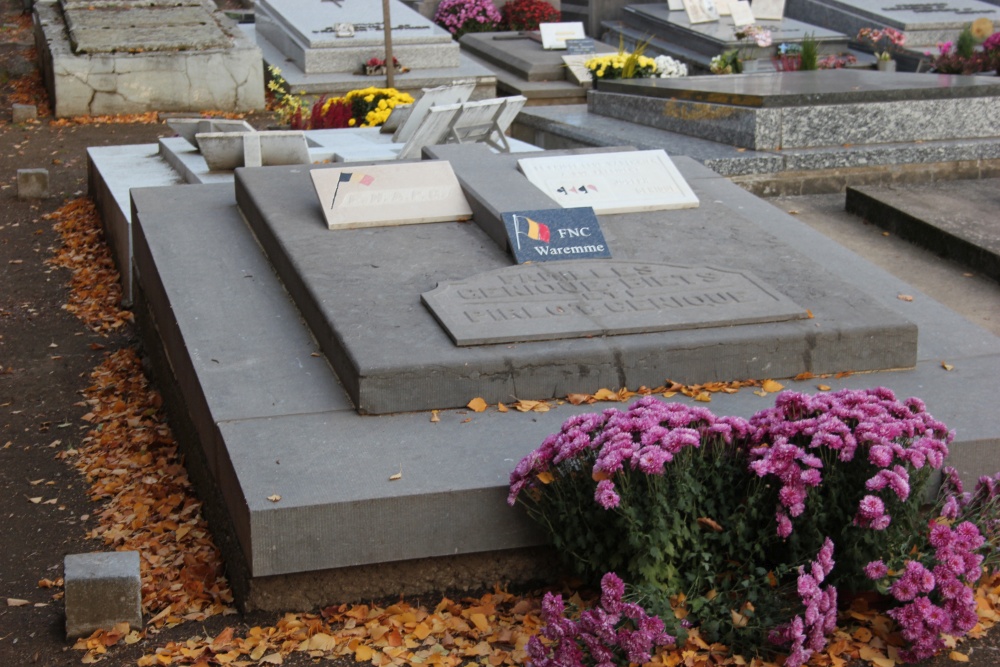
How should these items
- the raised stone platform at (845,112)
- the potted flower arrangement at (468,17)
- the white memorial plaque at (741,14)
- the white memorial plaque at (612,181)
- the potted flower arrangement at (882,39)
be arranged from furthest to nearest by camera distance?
the potted flower arrangement at (468,17)
the white memorial plaque at (741,14)
the potted flower arrangement at (882,39)
the raised stone platform at (845,112)
the white memorial plaque at (612,181)

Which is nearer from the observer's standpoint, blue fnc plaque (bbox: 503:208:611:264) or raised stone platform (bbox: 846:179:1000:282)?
blue fnc plaque (bbox: 503:208:611:264)

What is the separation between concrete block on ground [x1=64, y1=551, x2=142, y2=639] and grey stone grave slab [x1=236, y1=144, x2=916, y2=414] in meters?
1.03

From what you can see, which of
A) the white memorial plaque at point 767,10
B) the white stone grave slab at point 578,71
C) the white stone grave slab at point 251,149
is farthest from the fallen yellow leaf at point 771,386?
the white memorial plaque at point 767,10

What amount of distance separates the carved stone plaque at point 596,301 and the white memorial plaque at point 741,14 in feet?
38.3

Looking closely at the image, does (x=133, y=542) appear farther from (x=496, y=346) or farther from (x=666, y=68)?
(x=666, y=68)

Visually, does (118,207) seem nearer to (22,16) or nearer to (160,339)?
(160,339)

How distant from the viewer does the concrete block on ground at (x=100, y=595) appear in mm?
3707

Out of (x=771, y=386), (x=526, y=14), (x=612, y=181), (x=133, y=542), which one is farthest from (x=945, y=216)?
(x=526, y=14)

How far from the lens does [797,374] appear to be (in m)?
4.84

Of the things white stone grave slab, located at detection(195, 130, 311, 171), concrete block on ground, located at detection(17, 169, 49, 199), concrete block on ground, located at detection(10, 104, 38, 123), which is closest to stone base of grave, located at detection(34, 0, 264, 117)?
concrete block on ground, located at detection(10, 104, 38, 123)

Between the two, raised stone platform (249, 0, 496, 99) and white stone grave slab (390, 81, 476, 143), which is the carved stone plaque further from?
raised stone platform (249, 0, 496, 99)

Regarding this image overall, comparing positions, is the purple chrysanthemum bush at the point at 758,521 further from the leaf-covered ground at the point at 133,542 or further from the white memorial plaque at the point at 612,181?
the white memorial plaque at the point at 612,181

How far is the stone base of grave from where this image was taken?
A: 44.3 feet

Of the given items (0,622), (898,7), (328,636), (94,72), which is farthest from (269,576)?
(898,7)
